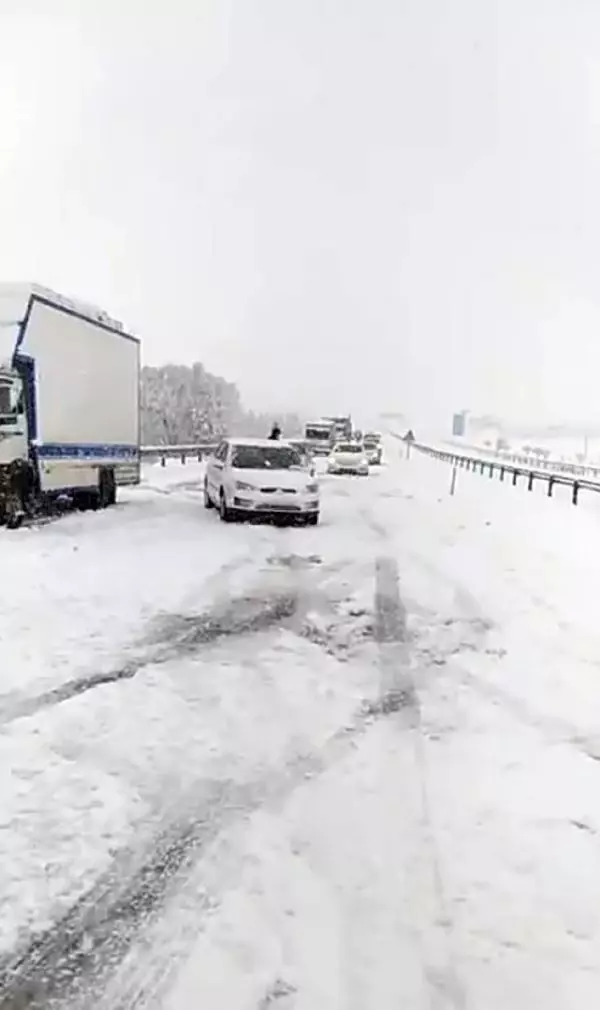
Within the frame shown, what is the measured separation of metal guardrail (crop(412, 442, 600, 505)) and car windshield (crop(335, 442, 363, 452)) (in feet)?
12.2

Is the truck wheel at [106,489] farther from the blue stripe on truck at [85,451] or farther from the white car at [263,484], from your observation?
the white car at [263,484]

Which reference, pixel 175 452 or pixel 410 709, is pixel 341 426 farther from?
pixel 410 709

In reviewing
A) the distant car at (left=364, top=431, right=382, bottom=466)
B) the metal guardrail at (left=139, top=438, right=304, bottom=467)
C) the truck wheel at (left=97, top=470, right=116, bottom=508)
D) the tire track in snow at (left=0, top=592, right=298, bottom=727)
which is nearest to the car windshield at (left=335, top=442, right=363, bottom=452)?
the distant car at (left=364, top=431, right=382, bottom=466)

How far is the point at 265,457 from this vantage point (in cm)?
1664

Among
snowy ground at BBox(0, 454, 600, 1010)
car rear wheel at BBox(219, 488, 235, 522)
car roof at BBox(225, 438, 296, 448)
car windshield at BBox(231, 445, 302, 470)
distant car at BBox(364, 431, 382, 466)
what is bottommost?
distant car at BBox(364, 431, 382, 466)

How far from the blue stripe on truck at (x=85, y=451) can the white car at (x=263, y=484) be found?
227 cm

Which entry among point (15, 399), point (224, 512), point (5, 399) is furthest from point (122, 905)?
point (224, 512)

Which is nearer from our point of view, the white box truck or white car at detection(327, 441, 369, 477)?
the white box truck

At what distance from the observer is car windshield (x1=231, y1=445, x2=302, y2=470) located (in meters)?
16.3

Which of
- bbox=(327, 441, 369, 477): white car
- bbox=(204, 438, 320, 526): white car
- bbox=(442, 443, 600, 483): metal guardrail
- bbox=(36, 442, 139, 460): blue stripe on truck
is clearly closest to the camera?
bbox=(36, 442, 139, 460): blue stripe on truck

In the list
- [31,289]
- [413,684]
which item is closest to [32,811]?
[413,684]

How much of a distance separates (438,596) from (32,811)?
5845 mm

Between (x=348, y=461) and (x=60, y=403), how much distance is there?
815 inches

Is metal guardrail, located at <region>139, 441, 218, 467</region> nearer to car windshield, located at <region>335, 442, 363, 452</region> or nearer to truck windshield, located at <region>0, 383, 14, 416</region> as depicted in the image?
car windshield, located at <region>335, 442, 363, 452</region>
